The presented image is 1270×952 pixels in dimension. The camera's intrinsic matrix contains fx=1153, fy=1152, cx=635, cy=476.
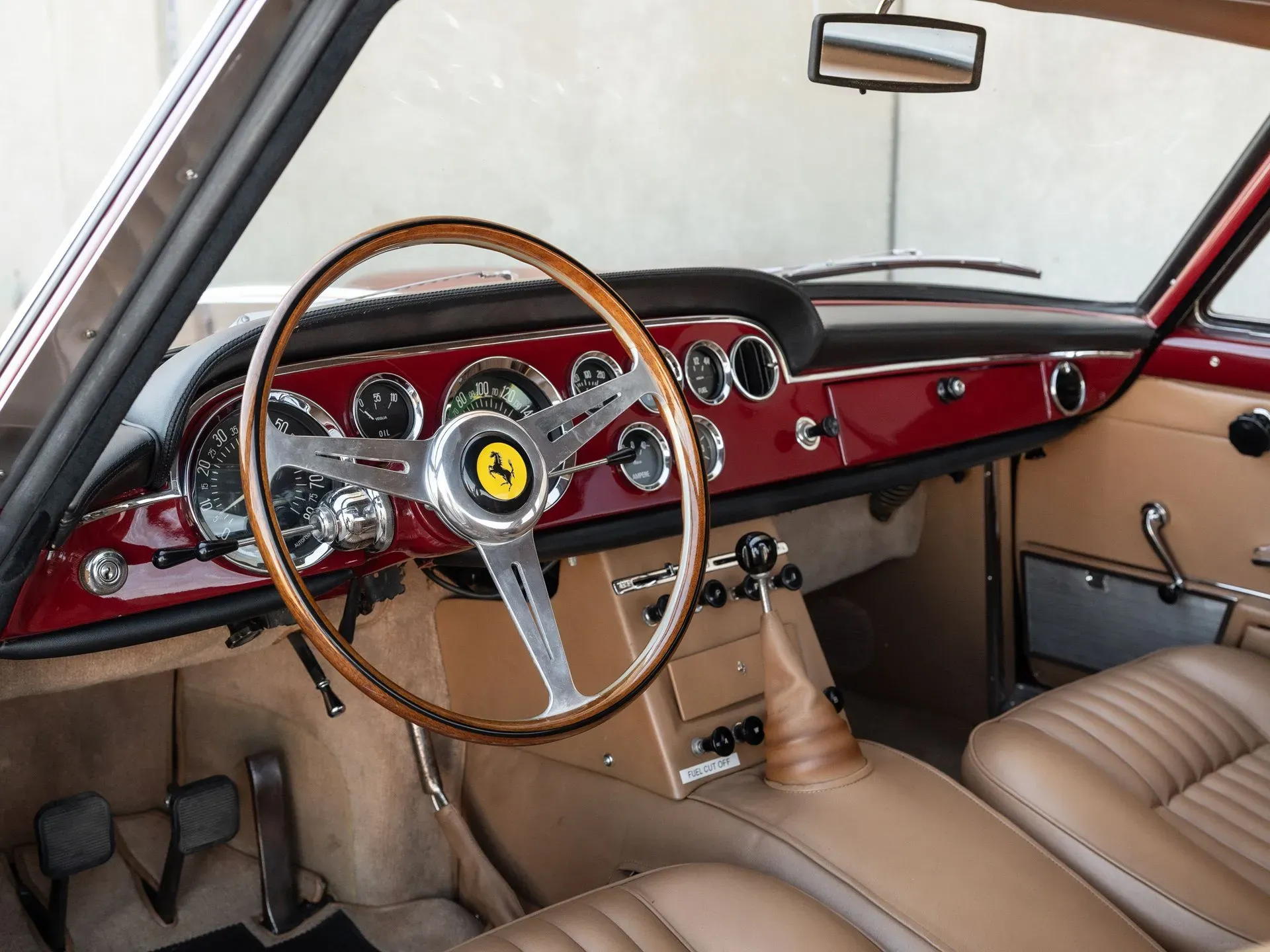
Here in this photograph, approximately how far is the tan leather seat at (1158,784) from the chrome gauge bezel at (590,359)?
808 millimetres

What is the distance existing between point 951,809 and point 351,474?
0.95 m

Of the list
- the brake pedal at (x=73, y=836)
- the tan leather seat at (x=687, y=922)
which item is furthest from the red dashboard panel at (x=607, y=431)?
the brake pedal at (x=73, y=836)

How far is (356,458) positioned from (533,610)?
288 mm

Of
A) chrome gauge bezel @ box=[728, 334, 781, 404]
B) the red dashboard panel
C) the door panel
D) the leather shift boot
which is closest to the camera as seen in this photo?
the red dashboard panel

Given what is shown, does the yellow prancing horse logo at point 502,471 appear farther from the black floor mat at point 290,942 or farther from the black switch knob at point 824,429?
the black floor mat at point 290,942

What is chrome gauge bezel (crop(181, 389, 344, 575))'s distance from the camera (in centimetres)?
136

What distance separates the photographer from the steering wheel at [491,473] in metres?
1.15

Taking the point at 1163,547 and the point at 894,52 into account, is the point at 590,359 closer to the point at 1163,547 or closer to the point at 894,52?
the point at 894,52

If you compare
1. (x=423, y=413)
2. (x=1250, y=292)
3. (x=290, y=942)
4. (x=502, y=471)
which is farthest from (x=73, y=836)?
(x=1250, y=292)

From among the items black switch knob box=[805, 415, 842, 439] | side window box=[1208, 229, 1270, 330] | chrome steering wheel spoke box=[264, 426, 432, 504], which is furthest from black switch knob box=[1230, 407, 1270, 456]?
chrome steering wheel spoke box=[264, 426, 432, 504]

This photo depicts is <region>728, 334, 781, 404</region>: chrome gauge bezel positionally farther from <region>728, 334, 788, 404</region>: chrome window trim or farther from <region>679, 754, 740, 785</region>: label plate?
<region>679, 754, 740, 785</region>: label plate

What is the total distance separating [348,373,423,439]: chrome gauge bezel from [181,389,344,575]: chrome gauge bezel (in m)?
0.03

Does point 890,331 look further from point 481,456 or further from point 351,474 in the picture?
point 351,474

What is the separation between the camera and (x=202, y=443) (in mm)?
1369
